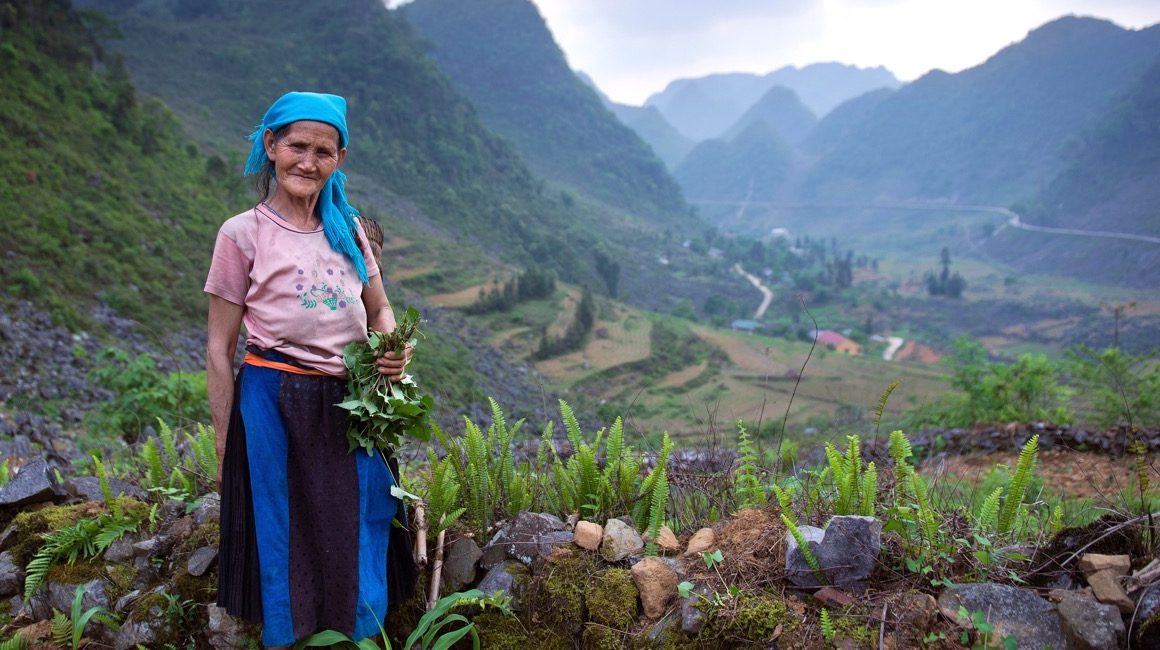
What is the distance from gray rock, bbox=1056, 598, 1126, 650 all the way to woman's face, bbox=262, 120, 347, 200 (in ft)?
8.18

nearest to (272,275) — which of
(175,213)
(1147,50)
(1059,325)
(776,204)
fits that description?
(175,213)

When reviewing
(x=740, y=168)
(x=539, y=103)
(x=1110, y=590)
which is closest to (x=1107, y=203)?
(x=539, y=103)

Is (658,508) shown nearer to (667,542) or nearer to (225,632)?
(667,542)

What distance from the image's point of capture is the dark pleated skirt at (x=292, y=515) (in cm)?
189

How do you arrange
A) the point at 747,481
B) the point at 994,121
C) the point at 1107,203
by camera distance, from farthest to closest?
1. the point at 994,121
2. the point at 1107,203
3. the point at 747,481

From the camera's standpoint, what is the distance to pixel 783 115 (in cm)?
17925

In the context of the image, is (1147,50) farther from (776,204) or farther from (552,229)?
(552,229)

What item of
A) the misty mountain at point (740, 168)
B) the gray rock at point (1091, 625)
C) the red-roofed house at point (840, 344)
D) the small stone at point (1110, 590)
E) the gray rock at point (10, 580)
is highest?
the misty mountain at point (740, 168)

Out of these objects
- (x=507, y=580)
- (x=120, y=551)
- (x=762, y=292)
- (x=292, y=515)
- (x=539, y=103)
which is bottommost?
(x=762, y=292)

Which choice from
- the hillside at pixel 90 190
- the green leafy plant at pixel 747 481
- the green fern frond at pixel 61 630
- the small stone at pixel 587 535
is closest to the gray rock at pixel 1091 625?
the green leafy plant at pixel 747 481

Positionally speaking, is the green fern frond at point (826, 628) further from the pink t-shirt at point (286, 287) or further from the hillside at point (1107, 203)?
the hillside at point (1107, 203)

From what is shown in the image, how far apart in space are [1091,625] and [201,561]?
Answer: 2.91 metres

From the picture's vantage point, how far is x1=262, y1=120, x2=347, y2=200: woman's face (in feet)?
6.09

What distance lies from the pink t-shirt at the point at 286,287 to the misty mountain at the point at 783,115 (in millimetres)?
181169
